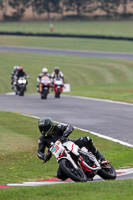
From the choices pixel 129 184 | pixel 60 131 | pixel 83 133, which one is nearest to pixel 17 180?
pixel 60 131

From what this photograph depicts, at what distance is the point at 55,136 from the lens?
1083 cm

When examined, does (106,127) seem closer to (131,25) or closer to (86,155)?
(86,155)

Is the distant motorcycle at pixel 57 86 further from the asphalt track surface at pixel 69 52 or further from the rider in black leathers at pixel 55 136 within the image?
the asphalt track surface at pixel 69 52

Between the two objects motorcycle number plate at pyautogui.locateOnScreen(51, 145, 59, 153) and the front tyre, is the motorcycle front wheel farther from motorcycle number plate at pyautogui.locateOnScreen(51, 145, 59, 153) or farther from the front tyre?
the front tyre

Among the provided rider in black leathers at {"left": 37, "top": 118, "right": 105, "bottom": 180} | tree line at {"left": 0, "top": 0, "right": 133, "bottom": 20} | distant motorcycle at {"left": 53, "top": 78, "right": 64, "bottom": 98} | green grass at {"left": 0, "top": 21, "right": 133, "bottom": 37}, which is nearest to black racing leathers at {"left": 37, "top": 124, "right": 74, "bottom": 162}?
rider in black leathers at {"left": 37, "top": 118, "right": 105, "bottom": 180}

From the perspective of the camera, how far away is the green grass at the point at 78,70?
140ft

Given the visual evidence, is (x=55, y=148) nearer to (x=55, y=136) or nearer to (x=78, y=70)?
(x=55, y=136)

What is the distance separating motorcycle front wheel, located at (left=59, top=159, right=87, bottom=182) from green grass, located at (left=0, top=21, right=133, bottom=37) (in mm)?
74814

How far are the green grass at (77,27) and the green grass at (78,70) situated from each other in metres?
25.0

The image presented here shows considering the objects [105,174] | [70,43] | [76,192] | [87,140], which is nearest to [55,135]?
[87,140]

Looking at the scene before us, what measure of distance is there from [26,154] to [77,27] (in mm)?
81472

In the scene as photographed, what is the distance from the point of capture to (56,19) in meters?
112

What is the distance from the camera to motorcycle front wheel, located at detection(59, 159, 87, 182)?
10.1m

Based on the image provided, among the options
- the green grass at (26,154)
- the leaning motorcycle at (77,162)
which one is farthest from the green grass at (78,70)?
the leaning motorcycle at (77,162)
